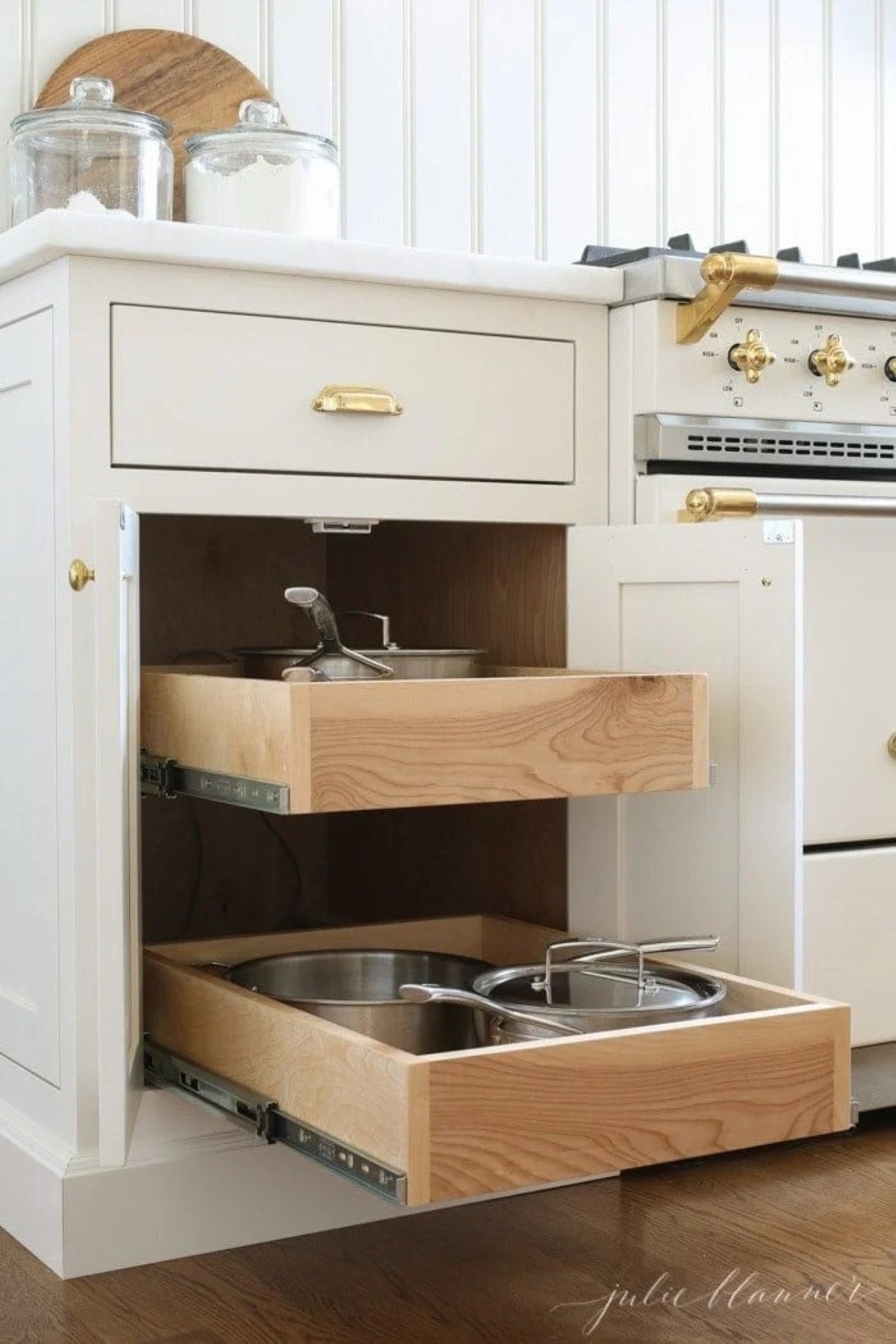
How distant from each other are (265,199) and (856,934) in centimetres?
95

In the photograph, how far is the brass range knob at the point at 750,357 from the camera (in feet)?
5.90

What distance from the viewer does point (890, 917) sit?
179cm

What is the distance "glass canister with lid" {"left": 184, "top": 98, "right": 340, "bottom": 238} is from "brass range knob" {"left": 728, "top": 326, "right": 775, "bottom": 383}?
1.40 ft

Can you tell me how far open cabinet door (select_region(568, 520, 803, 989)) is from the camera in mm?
1568

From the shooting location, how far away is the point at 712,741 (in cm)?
165

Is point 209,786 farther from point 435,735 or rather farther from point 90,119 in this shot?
point 90,119

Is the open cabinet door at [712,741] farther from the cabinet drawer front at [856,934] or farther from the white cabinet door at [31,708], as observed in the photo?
the white cabinet door at [31,708]

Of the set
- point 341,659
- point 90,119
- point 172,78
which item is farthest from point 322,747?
point 172,78

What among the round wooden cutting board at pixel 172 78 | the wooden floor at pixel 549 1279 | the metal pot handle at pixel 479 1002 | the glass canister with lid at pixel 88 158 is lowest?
the wooden floor at pixel 549 1279

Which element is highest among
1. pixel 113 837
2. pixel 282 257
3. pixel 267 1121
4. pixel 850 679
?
pixel 282 257

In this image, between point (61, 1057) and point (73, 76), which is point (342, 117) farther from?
point (61, 1057)

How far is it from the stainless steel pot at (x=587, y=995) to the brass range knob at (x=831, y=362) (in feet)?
2.11

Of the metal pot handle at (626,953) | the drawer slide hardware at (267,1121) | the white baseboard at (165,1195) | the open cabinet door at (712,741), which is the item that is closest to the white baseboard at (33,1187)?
the white baseboard at (165,1195)

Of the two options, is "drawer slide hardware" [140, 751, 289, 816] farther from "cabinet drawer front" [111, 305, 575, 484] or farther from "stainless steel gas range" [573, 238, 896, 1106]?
"stainless steel gas range" [573, 238, 896, 1106]
